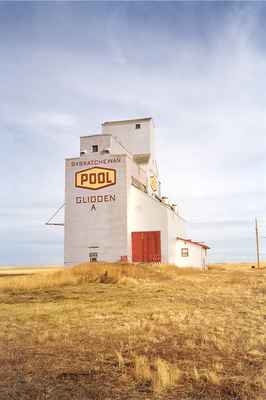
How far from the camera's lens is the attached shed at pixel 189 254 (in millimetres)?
47375

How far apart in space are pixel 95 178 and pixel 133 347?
32.2 meters

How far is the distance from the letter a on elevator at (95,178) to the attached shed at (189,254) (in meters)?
11.5

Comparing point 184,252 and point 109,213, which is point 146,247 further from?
point 184,252

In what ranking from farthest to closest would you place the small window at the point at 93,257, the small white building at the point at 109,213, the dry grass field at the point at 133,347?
the small white building at the point at 109,213 < the small window at the point at 93,257 < the dry grass field at the point at 133,347

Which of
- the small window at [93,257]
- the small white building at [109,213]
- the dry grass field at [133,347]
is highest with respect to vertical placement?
the small white building at [109,213]

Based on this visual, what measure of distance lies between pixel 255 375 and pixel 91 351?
3.56 m

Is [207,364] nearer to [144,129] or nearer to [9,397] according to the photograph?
[9,397]

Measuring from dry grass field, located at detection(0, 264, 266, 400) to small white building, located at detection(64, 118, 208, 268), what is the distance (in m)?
20.6

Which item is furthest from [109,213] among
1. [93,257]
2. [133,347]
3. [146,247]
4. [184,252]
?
[133,347]

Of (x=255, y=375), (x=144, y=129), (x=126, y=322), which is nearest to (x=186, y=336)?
(x=126, y=322)

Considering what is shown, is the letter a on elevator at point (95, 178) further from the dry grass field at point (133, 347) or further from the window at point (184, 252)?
the dry grass field at point (133, 347)

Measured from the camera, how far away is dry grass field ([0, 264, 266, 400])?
6.81m

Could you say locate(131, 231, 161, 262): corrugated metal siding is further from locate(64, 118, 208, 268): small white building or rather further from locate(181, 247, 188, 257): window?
locate(181, 247, 188, 257): window

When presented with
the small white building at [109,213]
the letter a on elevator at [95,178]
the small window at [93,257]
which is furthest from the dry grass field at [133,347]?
the letter a on elevator at [95,178]
